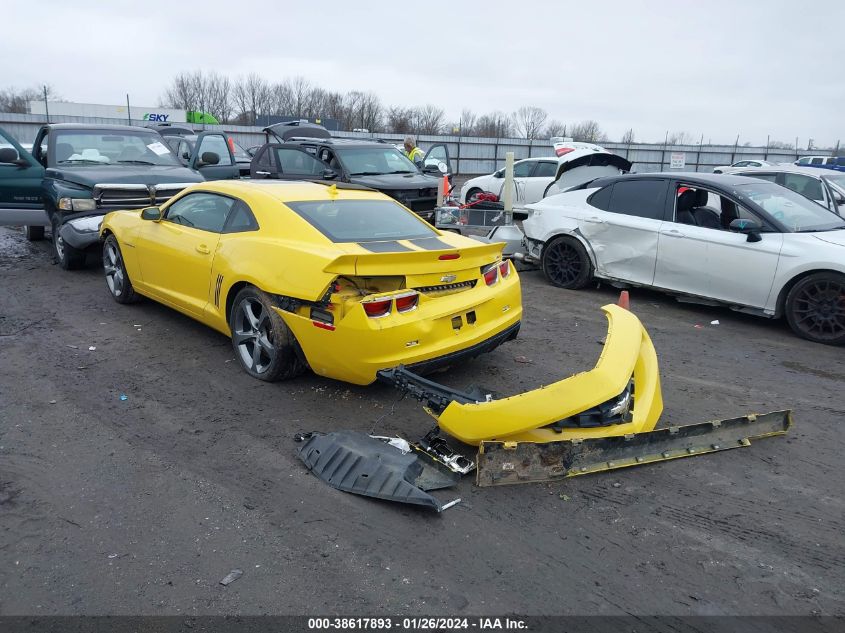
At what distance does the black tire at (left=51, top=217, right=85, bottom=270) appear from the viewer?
869cm

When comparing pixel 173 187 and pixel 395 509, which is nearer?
pixel 395 509

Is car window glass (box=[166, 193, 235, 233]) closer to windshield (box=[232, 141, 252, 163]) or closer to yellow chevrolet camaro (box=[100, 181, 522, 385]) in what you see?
yellow chevrolet camaro (box=[100, 181, 522, 385])

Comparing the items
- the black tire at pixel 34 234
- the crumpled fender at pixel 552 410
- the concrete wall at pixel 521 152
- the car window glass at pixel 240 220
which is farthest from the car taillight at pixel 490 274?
the concrete wall at pixel 521 152

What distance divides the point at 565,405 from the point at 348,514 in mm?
1327

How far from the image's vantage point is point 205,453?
396cm

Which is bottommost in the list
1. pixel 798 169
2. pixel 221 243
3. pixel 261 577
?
pixel 261 577

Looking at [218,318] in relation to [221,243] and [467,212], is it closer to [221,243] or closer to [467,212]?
[221,243]

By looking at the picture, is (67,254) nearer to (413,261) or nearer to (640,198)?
(413,261)

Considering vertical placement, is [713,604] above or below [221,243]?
below

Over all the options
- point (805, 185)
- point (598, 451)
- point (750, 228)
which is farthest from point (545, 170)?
point (598, 451)

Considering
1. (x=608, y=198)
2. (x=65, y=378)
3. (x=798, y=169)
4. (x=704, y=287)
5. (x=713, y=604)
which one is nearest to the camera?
(x=713, y=604)

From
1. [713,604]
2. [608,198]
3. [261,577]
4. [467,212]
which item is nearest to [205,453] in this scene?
[261,577]

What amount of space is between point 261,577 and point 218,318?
2.93 metres

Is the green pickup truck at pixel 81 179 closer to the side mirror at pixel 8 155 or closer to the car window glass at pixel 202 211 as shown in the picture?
the side mirror at pixel 8 155
